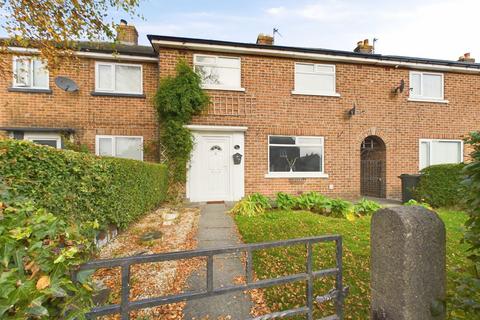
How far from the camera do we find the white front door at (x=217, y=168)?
890cm

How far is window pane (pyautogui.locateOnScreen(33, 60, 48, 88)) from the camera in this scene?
8.80 metres

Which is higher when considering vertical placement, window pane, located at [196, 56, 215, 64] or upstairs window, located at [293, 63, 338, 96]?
window pane, located at [196, 56, 215, 64]

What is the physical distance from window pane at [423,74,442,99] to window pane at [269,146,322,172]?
5.51 m

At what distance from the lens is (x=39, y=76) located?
884cm

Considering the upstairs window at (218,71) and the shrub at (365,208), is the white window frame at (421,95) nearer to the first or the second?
the shrub at (365,208)

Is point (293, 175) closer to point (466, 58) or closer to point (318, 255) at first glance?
point (318, 255)

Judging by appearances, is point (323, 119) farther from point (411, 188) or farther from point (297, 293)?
point (297, 293)

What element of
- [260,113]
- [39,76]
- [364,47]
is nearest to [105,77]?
[39,76]

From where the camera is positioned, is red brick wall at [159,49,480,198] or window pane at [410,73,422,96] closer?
red brick wall at [159,49,480,198]

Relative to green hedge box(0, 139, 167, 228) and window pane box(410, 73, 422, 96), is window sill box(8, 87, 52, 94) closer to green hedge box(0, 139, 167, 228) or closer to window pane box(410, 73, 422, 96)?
green hedge box(0, 139, 167, 228)

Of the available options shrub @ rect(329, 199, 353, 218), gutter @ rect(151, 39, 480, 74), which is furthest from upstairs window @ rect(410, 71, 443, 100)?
shrub @ rect(329, 199, 353, 218)

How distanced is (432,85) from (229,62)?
8722mm

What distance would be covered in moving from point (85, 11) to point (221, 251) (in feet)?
21.4

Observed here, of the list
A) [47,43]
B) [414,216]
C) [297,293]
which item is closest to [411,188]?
[297,293]
